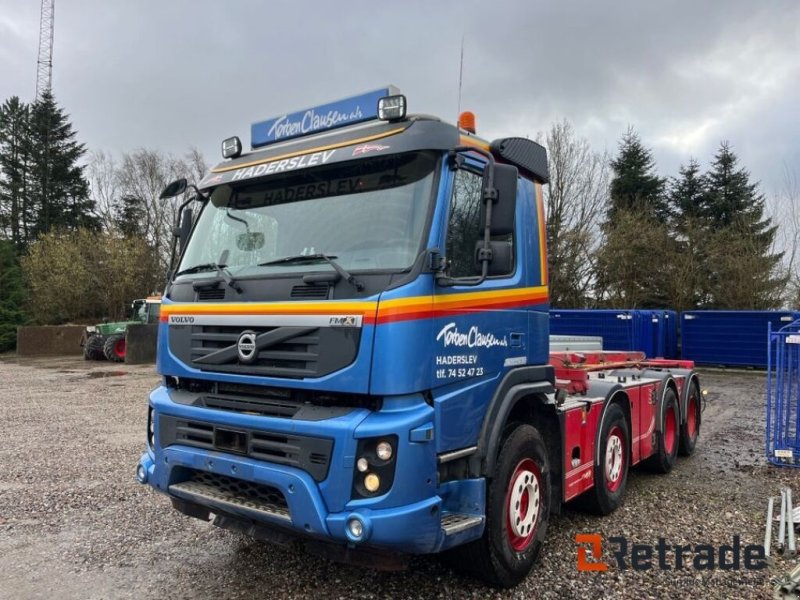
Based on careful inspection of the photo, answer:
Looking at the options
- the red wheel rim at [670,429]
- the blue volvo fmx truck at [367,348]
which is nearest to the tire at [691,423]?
the red wheel rim at [670,429]

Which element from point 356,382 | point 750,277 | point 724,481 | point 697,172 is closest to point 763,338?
point 750,277

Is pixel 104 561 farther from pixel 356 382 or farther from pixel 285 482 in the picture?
pixel 356 382


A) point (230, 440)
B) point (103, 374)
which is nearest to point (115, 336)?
point (103, 374)

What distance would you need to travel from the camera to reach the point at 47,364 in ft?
78.0

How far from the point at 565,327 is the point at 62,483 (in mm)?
16421

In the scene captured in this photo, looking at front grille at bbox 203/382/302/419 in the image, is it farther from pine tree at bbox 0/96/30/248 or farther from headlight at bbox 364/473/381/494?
pine tree at bbox 0/96/30/248

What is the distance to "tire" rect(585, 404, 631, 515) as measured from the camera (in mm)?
5125

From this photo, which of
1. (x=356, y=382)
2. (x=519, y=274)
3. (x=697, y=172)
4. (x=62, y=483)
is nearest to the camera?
(x=356, y=382)

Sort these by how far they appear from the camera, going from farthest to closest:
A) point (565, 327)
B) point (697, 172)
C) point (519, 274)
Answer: point (697, 172) → point (565, 327) → point (519, 274)

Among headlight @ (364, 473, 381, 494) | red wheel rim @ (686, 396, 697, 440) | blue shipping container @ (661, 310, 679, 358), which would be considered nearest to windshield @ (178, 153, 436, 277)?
headlight @ (364, 473, 381, 494)

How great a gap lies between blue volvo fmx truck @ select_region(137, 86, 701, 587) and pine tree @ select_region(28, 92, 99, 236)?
41045 millimetres

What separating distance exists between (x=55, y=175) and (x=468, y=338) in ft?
151

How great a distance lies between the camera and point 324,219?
371 centimetres

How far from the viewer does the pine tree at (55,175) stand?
4019 centimetres
